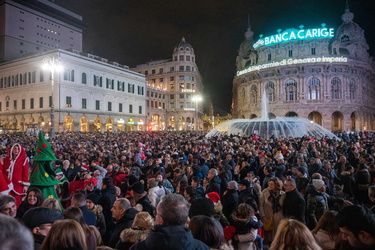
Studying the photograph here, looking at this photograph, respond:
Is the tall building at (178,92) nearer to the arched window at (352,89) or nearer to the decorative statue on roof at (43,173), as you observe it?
the arched window at (352,89)

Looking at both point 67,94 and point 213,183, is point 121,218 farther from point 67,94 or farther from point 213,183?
point 67,94

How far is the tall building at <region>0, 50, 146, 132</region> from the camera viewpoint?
44.4 m

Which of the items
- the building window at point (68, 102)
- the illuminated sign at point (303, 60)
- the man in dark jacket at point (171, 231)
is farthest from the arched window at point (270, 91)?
the man in dark jacket at point (171, 231)

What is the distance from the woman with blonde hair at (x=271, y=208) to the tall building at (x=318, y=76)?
54594 mm

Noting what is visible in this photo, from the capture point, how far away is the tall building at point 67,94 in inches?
1747

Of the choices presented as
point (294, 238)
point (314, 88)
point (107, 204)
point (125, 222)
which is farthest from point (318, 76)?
point (294, 238)

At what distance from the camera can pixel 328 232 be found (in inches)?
137

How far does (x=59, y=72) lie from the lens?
4300 cm

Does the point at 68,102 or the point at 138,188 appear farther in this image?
the point at 68,102

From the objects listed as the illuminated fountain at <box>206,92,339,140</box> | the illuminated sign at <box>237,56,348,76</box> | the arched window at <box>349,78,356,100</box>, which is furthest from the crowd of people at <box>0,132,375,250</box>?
the arched window at <box>349,78,356,100</box>

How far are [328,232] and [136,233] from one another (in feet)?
8.05

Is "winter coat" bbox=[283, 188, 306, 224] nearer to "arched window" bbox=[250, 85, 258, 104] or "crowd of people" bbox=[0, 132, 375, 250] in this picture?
"crowd of people" bbox=[0, 132, 375, 250]

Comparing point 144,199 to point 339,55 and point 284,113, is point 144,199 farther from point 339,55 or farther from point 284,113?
point 339,55

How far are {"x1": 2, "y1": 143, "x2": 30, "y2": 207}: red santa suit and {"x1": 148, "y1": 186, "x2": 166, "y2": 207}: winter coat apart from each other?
9.84 ft
